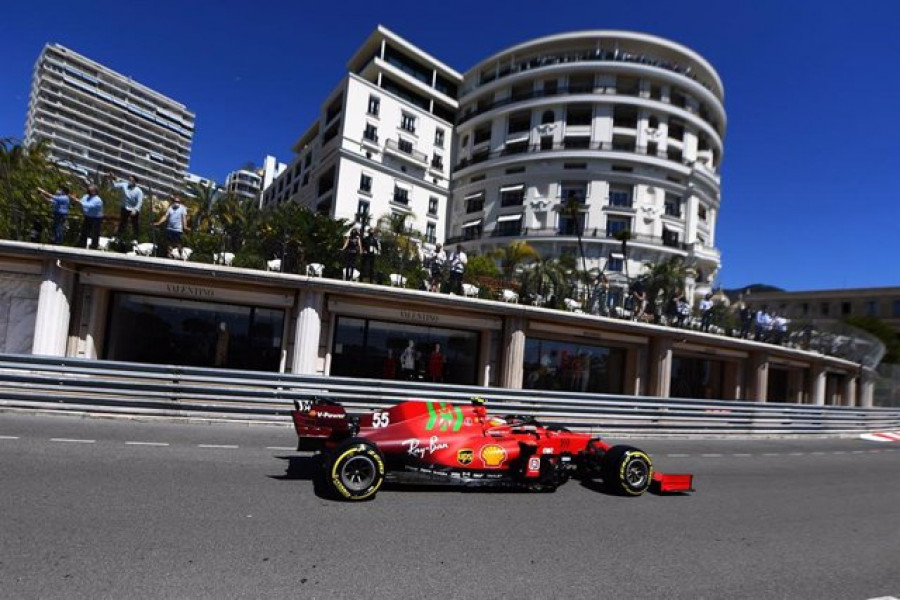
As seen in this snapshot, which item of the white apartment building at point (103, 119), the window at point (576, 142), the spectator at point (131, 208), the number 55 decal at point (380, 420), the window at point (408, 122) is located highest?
the white apartment building at point (103, 119)

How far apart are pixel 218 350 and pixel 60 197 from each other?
5.75m

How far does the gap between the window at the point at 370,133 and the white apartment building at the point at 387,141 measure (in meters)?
0.01

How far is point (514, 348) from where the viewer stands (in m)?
16.7

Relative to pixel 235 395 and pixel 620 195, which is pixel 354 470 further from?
pixel 620 195

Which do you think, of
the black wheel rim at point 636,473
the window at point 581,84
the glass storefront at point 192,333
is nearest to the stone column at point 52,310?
the glass storefront at point 192,333

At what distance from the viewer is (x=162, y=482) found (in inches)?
227

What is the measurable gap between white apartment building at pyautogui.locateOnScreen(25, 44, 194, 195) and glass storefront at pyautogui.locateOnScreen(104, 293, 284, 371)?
358 ft

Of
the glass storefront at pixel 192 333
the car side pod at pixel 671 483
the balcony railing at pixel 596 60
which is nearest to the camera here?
the car side pod at pixel 671 483

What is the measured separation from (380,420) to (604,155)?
5211cm

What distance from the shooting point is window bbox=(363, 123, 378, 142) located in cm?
5588

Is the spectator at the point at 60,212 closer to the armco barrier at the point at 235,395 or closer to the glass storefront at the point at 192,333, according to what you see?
the glass storefront at the point at 192,333

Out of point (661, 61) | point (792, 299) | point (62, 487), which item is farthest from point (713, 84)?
point (62, 487)

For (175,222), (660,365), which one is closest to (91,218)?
(175,222)

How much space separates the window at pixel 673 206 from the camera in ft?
179
